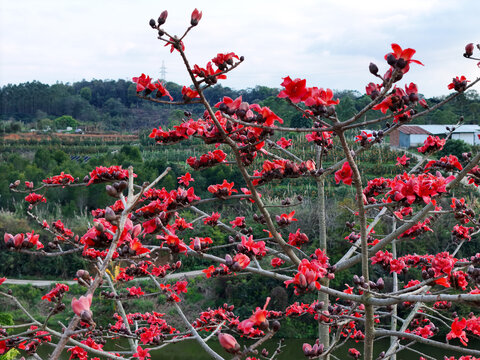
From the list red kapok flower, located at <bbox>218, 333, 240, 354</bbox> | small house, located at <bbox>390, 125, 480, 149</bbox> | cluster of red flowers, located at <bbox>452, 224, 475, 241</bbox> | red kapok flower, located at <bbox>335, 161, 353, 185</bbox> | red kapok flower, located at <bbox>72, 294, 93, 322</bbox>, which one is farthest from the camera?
small house, located at <bbox>390, 125, 480, 149</bbox>

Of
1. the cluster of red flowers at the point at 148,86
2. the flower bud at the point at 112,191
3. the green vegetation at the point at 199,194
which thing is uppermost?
the cluster of red flowers at the point at 148,86

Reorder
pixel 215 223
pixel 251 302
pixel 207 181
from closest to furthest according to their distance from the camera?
pixel 215 223, pixel 251 302, pixel 207 181

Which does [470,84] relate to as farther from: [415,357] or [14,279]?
[14,279]

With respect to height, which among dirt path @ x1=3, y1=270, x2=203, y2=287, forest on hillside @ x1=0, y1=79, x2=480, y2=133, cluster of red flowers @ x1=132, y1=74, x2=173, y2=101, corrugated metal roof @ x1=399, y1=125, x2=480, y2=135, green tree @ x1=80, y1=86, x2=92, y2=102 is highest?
green tree @ x1=80, y1=86, x2=92, y2=102

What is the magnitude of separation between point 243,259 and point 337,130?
21.6 inches

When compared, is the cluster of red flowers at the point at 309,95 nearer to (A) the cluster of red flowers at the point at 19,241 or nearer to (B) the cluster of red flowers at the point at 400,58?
(B) the cluster of red flowers at the point at 400,58

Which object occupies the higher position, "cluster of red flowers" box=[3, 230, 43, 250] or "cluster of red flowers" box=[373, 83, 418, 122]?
"cluster of red flowers" box=[373, 83, 418, 122]

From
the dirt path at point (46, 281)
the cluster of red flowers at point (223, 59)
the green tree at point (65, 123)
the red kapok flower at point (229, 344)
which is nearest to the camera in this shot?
the red kapok flower at point (229, 344)

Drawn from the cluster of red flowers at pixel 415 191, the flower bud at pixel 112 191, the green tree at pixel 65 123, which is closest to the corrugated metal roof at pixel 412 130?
the cluster of red flowers at pixel 415 191

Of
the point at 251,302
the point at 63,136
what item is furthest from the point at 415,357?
the point at 63,136

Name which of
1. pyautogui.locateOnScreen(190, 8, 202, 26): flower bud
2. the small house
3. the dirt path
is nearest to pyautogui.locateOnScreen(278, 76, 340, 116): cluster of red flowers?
pyautogui.locateOnScreen(190, 8, 202, 26): flower bud

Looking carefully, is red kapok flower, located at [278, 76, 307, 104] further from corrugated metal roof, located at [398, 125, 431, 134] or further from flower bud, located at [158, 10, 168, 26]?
corrugated metal roof, located at [398, 125, 431, 134]

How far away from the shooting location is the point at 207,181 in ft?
45.1

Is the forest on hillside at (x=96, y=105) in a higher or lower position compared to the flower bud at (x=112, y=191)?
higher
